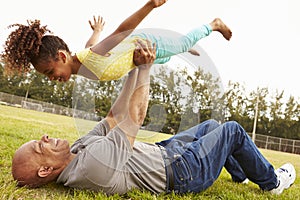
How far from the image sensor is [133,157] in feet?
7.70

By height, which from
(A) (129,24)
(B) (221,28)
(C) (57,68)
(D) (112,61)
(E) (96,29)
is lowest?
(C) (57,68)

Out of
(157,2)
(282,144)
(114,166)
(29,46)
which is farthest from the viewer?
(282,144)

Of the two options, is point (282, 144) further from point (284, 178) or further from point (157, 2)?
point (157, 2)

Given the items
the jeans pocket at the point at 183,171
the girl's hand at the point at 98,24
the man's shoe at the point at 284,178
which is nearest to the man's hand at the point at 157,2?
the girl's hand at the point at 98,24

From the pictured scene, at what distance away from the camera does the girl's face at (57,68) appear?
2934 mm

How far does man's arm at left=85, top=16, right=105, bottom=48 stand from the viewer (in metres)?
3.41

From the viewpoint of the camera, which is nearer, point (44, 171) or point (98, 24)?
point (44, 171)

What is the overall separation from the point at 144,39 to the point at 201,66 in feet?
1.59

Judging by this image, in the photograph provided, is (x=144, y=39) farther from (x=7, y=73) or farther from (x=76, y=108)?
(x=7, y=73)

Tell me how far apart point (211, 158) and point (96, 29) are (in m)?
1.94

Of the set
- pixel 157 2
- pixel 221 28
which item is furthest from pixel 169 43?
pixel 221 28

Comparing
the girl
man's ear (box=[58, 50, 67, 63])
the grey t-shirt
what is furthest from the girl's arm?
the grey t-shirt

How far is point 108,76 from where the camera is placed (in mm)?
2695

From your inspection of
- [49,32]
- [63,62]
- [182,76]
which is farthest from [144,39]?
[49,32]
